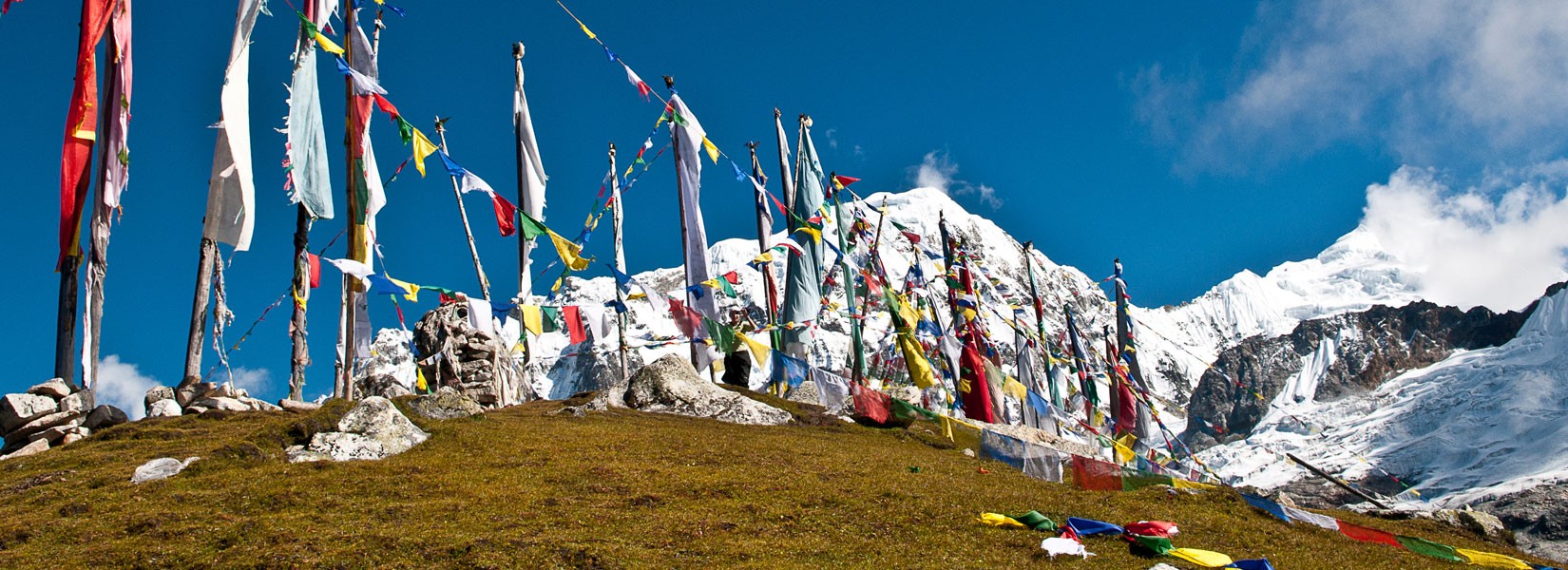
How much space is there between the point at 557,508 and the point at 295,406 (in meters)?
12.6

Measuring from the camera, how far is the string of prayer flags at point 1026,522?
51.8 feet

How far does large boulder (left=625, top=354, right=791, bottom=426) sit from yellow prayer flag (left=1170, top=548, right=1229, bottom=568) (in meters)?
14.8

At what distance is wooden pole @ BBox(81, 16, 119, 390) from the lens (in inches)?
691

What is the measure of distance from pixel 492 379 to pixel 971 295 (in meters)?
16.1

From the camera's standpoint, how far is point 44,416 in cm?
1972

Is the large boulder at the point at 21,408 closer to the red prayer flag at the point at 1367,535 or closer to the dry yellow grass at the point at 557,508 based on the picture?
the dry yellow grass at the point at 557,508

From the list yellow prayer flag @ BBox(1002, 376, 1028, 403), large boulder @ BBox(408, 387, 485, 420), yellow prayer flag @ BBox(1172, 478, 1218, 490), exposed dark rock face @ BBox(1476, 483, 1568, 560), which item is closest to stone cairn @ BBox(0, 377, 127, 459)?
large boulder @ BBox(408, 387, 485, 420)

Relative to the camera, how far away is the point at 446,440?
20.6m

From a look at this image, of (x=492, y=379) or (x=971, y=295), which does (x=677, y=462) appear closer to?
(x=492, y=379)

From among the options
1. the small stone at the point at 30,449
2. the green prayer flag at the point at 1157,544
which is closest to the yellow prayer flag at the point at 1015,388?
the green prayer flag at the point at 1157,544

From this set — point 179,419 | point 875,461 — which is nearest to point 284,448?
point 179,419

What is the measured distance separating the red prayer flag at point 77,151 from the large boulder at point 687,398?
49.2 feet

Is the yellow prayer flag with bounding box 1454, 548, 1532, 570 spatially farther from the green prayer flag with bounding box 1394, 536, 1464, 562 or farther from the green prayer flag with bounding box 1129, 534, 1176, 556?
the green prayer flag with bounding box 1129, 534, 1176, 556

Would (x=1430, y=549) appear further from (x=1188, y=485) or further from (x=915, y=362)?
(x=915, y=362)
